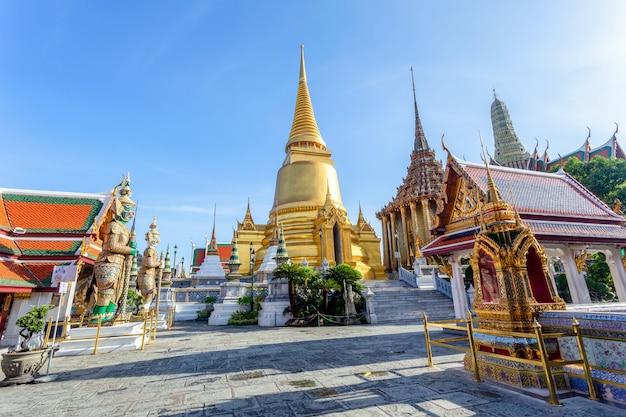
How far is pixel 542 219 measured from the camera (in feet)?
27.9

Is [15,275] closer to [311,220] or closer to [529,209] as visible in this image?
[529,209]

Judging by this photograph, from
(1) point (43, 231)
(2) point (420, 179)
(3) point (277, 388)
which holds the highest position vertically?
(2) point (420, 179)

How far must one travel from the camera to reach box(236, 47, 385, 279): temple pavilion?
2253 centimetres

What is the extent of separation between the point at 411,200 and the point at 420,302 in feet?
59.5

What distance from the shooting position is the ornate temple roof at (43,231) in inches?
385

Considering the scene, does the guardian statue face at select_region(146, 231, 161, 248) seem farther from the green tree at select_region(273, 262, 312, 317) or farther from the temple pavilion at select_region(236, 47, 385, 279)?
the temple pavilion at select_region(236, 47, 385, 279)

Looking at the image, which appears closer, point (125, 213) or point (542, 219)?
point (542, 219)

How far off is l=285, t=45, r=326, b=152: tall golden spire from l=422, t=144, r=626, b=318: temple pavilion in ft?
68.8

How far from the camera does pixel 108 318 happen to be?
907cm

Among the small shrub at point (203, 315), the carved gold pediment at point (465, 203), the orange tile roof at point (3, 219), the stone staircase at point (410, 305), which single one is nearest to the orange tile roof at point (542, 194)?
the carved gold pediment at point (465, 203)

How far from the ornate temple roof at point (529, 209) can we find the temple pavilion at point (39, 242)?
39.4 feet

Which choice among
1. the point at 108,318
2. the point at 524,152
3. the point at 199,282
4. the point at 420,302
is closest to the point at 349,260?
the point at 420,302

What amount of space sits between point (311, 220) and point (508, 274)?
778 inches

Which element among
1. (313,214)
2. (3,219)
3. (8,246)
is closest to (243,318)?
(8,246)
